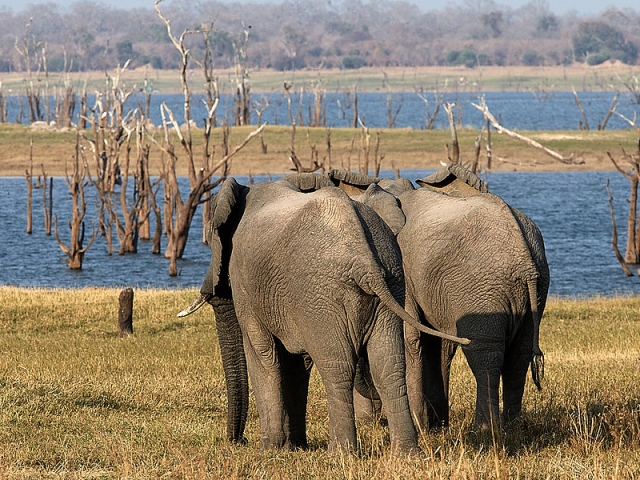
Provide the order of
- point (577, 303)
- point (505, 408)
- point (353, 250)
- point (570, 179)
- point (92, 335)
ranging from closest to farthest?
point (353, 250), point (505, 408), point (92, 335), point (577, 303), point (570, 179)

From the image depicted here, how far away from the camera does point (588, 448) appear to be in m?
6.92

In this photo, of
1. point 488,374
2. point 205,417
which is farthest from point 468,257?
point 205,417

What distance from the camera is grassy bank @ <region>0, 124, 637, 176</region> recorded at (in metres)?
50.0

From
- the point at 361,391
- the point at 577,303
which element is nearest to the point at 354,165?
the point at 577,303

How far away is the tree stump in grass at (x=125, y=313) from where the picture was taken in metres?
14.9

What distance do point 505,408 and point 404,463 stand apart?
1.99m

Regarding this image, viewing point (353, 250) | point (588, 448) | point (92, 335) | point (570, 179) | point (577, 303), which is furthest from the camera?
point (570, 179)

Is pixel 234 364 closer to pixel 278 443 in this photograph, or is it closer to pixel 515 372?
pixel 278 443

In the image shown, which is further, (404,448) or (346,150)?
(346,150)

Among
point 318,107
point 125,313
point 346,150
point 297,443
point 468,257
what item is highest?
point 468,257

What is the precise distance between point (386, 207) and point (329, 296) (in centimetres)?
172

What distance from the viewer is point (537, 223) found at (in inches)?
1528

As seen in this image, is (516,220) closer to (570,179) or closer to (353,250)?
(353,250)

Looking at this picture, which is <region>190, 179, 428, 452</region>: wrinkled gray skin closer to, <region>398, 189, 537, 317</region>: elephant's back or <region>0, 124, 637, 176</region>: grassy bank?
<region>398, 189, 537, 317</region>: elephant's back
